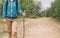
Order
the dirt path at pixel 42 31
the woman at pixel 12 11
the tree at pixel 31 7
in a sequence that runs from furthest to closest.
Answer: the tree at pixel 31 7 < the dirt path at pixel 42 31 < the woman at pixel 12 11

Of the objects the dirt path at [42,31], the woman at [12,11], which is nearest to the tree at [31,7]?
the dirt path at [42,31]

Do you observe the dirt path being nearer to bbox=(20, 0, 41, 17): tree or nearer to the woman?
the woman

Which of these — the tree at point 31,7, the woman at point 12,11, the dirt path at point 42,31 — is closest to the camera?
the woman at point 12,11

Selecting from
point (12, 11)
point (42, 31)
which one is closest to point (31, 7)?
point (42, 31)

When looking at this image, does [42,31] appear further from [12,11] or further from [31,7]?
[31,7]

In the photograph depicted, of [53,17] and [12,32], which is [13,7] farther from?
[53,17]

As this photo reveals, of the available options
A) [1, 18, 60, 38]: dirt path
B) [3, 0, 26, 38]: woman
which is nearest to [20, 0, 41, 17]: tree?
[1, 18, 60, 38]: dirt path

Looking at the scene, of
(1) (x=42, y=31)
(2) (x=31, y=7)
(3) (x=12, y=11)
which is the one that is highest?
(3) (x=12, y=11)

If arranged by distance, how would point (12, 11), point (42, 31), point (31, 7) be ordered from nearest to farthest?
1. point (12, 11)
2. point (42, 31)
3. point (31, 7)

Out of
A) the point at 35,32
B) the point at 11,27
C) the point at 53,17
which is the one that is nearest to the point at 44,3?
the point at 53,17

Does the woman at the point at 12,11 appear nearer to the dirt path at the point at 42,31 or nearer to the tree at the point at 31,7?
the dirt path at the point at 42,31

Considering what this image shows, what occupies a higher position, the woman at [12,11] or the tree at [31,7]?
the woman at [12,11]

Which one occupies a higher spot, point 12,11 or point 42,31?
point 12,11

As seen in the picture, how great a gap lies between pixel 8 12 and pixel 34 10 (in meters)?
9.78
